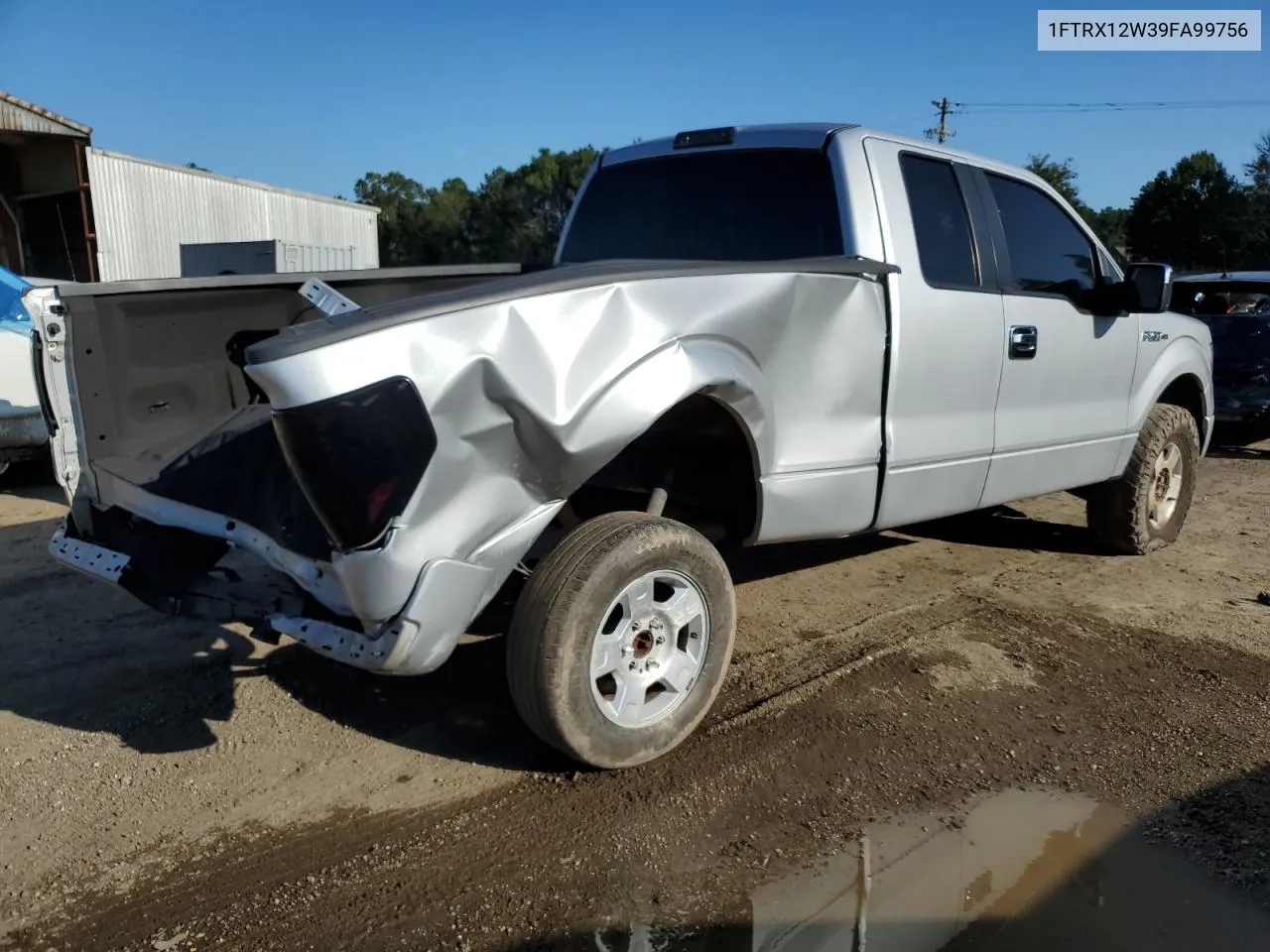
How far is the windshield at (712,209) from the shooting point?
410 cm

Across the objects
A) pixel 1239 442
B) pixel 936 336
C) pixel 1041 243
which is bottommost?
pixel 1239 442

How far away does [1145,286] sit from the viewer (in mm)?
5180

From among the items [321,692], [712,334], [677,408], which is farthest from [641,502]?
[321,692]

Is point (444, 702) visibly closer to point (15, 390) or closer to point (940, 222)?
point (940, 222)

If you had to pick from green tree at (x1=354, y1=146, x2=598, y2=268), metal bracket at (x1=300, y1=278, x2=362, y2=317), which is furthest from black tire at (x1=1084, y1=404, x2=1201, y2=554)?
green tree at (x1=354, y1=146, x2=598, y2=268)

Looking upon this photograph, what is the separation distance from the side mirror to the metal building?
16.9 metres

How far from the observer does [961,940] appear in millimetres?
2568

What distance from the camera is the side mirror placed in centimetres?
515

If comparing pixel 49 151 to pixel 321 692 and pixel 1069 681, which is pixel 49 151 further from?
pixel 1069 681

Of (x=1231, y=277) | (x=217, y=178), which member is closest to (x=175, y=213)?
(x=217, y=178)

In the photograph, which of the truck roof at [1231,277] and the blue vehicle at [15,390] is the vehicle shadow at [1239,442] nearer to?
the truck roof at [1231,277]

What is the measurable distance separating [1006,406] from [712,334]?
1991 millimetres

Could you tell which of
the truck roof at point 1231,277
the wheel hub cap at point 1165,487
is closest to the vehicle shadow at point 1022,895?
the wheel hub cap at point 1165,487

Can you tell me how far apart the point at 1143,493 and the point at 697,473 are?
3.29 metres
